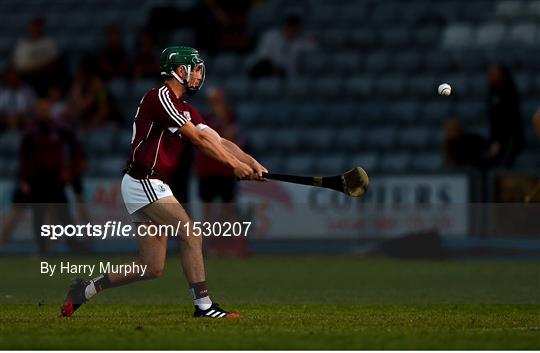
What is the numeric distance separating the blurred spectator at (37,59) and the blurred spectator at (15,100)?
19cm

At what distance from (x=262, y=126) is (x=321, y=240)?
4.42m

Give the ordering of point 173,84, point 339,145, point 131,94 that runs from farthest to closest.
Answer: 1. point 131,94
2. point 339,145
3. point 173,84

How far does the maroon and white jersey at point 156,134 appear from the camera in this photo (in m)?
11.7

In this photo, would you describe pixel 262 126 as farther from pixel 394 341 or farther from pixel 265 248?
pixel 394 341

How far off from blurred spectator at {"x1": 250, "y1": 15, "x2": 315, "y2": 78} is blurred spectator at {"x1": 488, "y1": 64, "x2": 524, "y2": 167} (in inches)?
180

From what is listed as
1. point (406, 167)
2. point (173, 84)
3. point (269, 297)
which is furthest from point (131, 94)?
point (173, 84)

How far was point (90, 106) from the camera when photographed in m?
25.2

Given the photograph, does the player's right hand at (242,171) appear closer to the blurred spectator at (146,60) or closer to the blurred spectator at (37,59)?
the blurred spectator at (146,60)

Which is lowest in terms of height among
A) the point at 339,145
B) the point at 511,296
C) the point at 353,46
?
the point at 511,296

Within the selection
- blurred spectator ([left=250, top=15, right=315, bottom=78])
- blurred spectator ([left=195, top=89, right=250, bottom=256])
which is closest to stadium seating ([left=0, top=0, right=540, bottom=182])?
blurred spectator ([left=250, top=15, right=315, bottom=78])

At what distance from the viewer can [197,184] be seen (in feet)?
73.3

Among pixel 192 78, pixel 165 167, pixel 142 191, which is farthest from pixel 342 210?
pixel 142 191

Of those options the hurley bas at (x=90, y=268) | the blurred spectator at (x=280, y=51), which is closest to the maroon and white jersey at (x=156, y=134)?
the hurley bas at (x=90, y=268)

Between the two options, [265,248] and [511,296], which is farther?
[265,248]
